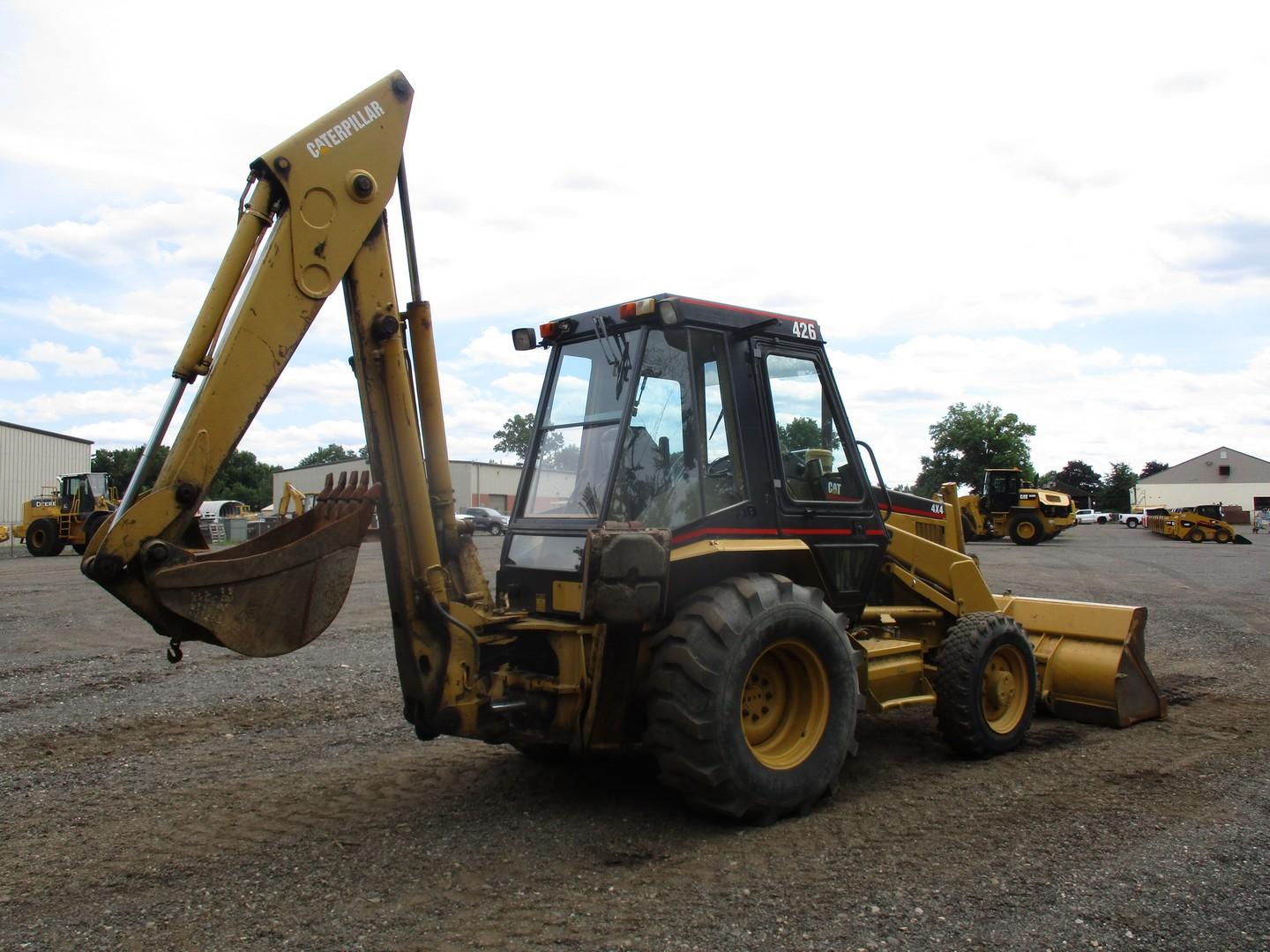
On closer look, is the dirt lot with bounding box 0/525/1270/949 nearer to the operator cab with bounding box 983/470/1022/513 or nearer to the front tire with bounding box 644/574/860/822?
the front tire with bounding box 644/574/860/822

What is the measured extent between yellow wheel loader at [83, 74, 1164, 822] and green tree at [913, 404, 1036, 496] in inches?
2757

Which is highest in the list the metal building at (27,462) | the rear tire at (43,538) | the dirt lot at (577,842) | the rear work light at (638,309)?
the metal building at (27,462)

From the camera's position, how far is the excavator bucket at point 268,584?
4.20 m

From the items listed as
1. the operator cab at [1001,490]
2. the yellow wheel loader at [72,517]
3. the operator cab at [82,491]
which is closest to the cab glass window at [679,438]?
the yellow wheel loader at [72,517]

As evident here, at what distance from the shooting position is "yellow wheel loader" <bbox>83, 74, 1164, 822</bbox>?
4414mm

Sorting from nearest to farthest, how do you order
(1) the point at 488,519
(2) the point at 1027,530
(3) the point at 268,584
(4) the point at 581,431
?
1. (3) the point at 268,584
2. (4) the point at 581,431
3. (2) the point at 1027,530
4. (1) the point at 488,519

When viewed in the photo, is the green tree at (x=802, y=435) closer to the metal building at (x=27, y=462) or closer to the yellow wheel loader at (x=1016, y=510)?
the yellow wheel loader at (x=1016, y=510)

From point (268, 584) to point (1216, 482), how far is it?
348ft

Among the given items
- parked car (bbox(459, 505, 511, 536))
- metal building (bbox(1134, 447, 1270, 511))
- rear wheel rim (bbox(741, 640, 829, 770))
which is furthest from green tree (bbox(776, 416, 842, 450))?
metal building (bbox(1134, 447, 1270, 511))

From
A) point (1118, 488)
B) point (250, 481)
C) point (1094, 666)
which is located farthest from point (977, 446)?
point (1094, 666)

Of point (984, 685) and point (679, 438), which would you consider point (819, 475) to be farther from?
point (984, 685)

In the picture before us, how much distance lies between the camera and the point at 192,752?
6.79 metres

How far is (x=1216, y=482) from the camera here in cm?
9444

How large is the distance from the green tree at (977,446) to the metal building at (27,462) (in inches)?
2155
